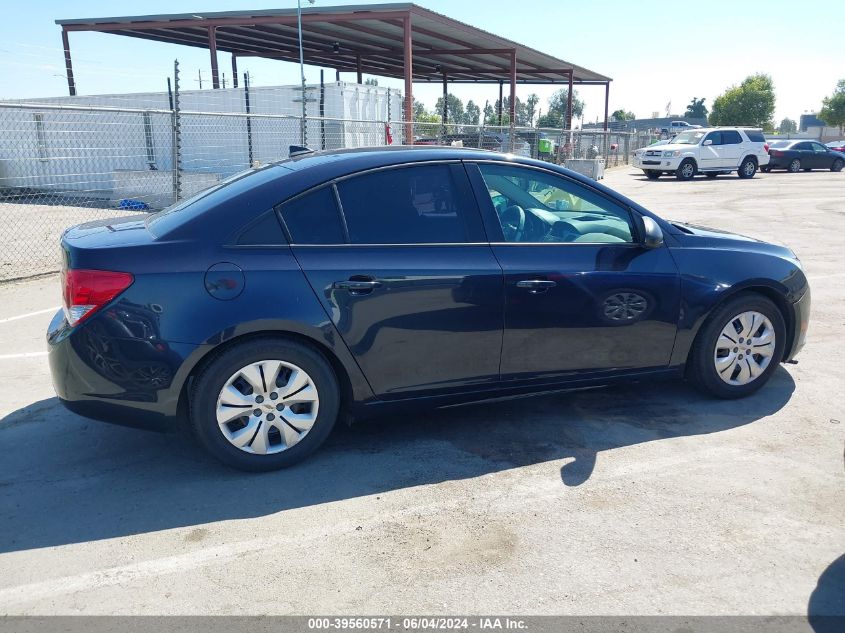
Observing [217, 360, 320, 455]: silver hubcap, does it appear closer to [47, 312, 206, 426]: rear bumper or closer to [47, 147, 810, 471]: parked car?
[47, 147, 810, 471]: parked car

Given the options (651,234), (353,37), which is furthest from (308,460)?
(353,37)

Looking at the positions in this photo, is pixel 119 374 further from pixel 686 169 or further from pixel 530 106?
pixel 530 106

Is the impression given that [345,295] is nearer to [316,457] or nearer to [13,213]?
[316,457]

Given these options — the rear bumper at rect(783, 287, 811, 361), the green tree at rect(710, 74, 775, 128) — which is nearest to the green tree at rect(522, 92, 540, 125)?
the green tree at rect(710, 74, 775, 128)

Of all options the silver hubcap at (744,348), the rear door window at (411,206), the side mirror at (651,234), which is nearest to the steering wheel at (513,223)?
the rear door window at (411,206)

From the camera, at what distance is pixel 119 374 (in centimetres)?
348

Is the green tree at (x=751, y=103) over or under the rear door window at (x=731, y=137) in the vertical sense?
over

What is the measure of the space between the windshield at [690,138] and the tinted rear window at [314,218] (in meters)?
25.9

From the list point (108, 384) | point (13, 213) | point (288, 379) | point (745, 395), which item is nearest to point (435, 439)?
point (288, 379)

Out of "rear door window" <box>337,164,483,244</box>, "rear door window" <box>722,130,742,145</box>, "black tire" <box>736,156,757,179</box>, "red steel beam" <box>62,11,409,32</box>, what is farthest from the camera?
"black tire" <box>736,156,757,179</box>

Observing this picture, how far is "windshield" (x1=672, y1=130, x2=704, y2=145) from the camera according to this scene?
26772 millimetres

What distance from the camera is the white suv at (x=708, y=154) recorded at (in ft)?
85.9

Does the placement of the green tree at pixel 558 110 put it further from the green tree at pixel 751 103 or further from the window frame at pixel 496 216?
the window frame at pixel 496 216

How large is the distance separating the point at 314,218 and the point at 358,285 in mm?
434
